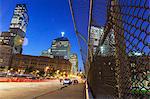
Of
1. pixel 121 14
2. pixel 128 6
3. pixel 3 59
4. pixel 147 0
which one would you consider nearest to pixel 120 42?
pixel 121 14

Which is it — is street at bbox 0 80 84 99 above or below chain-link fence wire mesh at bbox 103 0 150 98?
below

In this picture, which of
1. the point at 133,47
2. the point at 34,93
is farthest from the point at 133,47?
the point at 34,93

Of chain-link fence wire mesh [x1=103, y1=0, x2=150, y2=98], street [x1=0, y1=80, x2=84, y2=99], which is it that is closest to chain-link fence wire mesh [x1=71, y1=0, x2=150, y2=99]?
chain-link fence wire mesh [x1=103, y1=0, x2=150, y2=98]

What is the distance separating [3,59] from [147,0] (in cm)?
12572

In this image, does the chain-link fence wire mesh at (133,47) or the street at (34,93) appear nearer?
the chain-link fence wire mesh at (133,47)

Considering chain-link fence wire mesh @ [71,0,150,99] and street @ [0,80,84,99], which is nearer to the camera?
chain-link fence wire mesh @ [71,0,150,99]

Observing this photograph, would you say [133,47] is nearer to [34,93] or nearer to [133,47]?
[133,47]

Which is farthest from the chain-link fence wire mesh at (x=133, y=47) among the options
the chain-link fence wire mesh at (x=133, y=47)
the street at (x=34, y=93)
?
the street at (x=34, y=93)

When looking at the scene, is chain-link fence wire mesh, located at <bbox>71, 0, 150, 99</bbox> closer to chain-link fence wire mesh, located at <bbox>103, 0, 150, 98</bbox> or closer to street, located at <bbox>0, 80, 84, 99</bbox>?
chain-link fence wire mesh, located at <bbox>103, 0, 150, 98</bbox>

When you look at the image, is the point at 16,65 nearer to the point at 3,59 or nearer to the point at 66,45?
the point at 3,59

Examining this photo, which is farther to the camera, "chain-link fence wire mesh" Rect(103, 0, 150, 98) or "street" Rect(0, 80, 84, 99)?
"street" Rect(0, 80, 84, 99)

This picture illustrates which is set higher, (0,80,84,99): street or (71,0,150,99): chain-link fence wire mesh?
(71,0,150,99): chain-link fence wire mesh

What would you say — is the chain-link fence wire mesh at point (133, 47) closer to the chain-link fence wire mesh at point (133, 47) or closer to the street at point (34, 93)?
the chain-link fence wire mesh at point (133, 47)

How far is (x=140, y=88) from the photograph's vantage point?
130 centimetres
